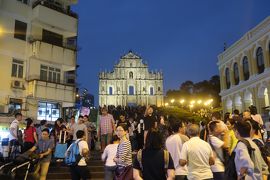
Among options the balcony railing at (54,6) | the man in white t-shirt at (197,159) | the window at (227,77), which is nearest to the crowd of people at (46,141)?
the man in white t-shirt at (197,159)

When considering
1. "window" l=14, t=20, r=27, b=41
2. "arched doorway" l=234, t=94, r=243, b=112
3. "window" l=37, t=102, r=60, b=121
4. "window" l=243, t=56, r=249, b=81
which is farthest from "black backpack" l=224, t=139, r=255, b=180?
"arched doorway" l=234, t=94, r=243, b=112

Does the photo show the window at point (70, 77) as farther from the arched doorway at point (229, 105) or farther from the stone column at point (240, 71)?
the arched doorway at point (229, 105)

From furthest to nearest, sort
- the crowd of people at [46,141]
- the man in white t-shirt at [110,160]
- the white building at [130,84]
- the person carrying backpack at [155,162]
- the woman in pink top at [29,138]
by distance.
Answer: the white building at [130,84], the woman in pink top at [29,138], the crowd of people at [46,141], the man in white t-shirt at [110,160], the person carrying backpack at [155,162]

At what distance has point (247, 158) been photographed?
405cm

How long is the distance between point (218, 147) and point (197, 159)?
0.76 meters

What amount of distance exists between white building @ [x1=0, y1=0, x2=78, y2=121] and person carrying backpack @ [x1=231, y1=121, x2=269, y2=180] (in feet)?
63.7

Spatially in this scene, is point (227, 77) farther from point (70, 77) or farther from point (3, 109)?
point (3, 109)

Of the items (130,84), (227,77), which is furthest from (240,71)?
(130,84)

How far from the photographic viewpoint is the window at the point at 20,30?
21.9 m

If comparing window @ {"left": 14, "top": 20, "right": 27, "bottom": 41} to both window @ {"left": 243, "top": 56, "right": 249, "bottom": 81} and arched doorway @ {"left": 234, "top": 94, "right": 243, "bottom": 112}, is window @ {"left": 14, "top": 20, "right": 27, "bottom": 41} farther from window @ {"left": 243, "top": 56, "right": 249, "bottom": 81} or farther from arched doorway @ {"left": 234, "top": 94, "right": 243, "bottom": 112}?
arched doorway @ {"left": 234, "top": 94, "right": 243, "bottom": 112}

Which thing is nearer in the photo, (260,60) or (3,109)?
(3,109)

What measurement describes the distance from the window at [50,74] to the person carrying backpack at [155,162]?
20.0m

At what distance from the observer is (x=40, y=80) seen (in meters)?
21.9

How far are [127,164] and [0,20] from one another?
19203mm
